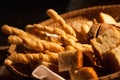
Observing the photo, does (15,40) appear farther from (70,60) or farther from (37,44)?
(70,60)

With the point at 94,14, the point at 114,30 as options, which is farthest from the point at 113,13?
the point at 114,30

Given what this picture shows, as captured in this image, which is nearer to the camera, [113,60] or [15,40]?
[113,60]

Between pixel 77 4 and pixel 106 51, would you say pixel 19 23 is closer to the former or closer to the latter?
pixel 77 4

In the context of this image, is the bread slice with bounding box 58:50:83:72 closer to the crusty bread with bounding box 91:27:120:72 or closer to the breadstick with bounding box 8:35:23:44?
the crusty bread with bounding box 91:27:120:72

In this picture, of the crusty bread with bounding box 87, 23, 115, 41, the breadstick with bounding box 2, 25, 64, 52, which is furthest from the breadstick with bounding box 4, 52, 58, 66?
the crusty bread with bounding box 87, 23, 115, 41

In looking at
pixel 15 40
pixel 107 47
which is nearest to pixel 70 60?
pixel 107 47
